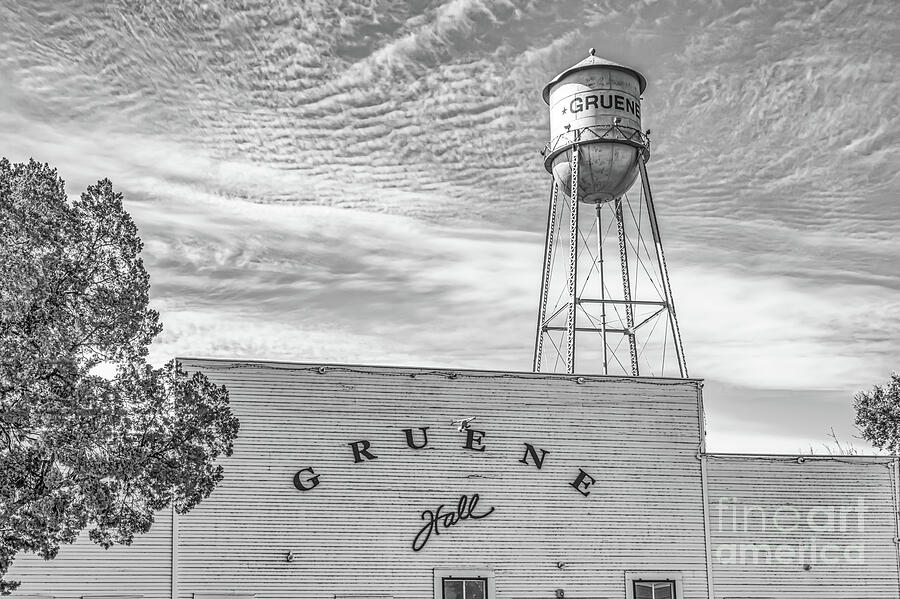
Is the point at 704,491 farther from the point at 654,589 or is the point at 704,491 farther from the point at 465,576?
the point at 465,576

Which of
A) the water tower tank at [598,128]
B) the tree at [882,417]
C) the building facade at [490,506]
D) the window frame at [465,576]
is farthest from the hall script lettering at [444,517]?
the tree at [882,417]

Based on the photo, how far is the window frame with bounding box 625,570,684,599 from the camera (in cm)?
2786

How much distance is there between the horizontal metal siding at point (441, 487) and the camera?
2631 cm

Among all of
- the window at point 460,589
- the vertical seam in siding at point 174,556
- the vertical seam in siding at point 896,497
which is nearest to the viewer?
the vertical seam in siding at point 174,556

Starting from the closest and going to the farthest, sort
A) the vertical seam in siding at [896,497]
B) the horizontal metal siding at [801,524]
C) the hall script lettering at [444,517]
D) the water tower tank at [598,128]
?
the hall script lettering at [444,517], the horizontal metal siding at [801,524], the vertical seam in siding at [896,497], the water tower tank at [598,128]

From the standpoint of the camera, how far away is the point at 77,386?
66.4 feet

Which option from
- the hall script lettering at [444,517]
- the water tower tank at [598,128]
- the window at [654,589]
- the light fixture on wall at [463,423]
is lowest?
the window at [654,589]

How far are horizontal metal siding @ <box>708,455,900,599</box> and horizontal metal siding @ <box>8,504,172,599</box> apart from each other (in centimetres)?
1438

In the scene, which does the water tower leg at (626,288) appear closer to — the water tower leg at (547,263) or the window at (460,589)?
the water tower leg at (547,263)

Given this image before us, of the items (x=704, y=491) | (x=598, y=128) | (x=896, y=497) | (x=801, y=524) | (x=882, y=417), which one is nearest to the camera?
(x=704, y=491)

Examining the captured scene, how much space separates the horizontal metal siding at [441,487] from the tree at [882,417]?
74.5 ft

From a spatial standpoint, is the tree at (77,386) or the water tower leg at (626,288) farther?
the water tower leg at (626,288)

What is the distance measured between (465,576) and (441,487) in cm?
230

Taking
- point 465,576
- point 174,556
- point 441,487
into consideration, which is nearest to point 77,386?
point 174,556
